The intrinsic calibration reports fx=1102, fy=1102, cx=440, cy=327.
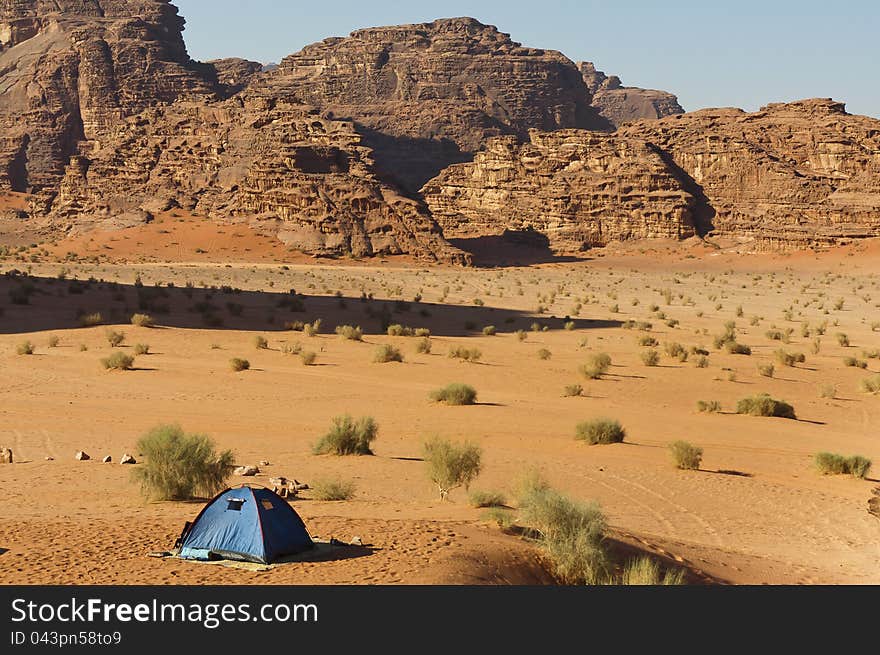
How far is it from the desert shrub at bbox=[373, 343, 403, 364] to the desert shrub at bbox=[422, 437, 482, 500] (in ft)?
47.2

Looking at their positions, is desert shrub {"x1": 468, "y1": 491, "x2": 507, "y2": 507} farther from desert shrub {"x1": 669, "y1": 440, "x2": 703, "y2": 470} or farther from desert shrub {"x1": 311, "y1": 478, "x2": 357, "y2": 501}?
desert shrub {"x1": 669, "y1": 440, "x2": 703, "y2": 470}

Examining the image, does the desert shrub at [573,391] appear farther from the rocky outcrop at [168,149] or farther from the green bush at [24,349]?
the rocky outcrop at [168,149]

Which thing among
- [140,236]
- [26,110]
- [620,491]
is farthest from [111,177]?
[620,491]

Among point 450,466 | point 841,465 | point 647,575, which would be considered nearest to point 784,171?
point 841,465

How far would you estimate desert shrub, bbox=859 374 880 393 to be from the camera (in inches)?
1057

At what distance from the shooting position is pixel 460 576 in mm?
9508

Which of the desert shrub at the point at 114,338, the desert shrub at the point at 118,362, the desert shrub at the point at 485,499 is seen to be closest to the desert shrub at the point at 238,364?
the desert shrub at the point at 118,362

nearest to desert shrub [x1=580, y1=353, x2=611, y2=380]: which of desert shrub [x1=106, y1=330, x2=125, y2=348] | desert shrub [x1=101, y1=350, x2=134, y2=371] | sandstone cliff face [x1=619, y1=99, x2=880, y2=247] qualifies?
desert shrub [x1=101, y1=350, x2=134, y2=371]

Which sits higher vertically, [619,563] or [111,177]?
[111,177]

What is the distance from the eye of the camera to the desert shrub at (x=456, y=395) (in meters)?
23.0

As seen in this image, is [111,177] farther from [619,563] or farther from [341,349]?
[619,563]

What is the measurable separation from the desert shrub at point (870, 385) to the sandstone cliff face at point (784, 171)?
6558cm
